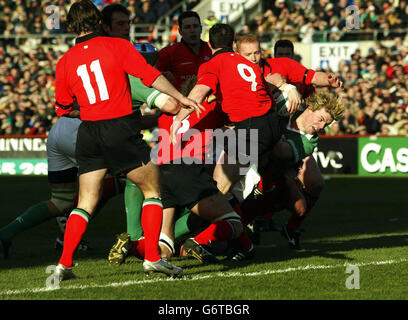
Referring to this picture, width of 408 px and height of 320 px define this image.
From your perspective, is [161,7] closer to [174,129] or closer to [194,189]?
[174,129]

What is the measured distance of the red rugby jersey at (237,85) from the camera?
8172mm

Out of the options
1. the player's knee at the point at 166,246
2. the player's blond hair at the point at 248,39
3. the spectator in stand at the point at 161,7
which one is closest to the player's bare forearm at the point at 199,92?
the player's blond hair at the point at 248,39

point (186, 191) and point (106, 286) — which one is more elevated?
point (186, 191)

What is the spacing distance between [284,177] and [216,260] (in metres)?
1.87

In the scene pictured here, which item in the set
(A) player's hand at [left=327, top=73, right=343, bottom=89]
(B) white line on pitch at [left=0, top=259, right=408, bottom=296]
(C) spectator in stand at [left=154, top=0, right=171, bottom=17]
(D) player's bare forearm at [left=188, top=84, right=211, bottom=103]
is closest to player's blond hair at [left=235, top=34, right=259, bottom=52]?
(D) player's bare forearm at [left=188, top=84, right=211, bottom=103]

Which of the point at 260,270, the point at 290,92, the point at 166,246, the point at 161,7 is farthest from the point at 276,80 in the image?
the point at 161,7

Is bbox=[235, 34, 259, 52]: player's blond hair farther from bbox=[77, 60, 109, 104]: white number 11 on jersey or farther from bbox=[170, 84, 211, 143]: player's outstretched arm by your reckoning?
bbox=[77, 60, 109, 104]: white number 11 on jersey

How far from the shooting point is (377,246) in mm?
9383

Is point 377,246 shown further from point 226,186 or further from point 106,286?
point 106,286

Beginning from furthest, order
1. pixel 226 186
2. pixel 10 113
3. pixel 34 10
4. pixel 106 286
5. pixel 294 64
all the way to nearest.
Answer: pixel 34 10, pixel 10 113, pixel 294 64, pixel 226 186, pixel 106 286

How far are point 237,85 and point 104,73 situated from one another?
5.85 ft

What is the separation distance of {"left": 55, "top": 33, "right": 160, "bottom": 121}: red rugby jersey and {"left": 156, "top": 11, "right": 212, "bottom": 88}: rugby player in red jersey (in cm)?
→ 316

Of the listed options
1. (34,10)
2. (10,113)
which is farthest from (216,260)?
(34,10)

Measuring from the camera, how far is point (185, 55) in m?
10.1
